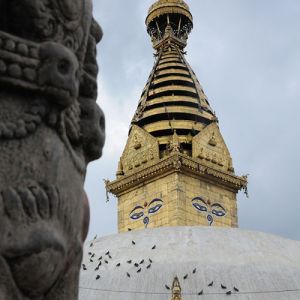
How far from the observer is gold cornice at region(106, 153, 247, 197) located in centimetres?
2736

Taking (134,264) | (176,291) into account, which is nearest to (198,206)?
(134,264)

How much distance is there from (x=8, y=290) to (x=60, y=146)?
0.70 m

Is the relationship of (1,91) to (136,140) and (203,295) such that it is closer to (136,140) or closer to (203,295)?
(203,295)

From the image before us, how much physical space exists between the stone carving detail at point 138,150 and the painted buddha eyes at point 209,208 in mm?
2702

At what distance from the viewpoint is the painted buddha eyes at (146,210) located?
27719 millimetres

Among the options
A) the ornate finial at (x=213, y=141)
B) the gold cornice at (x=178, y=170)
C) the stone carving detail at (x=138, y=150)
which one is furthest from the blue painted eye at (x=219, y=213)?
the stone carving detail at (x=138, y=150)

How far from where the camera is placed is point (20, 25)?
9.80ft

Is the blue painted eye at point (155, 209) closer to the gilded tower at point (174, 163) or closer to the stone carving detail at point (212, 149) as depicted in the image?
the gilded tower at point (174, 163)

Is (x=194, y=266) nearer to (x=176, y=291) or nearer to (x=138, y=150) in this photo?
(x=176, y=291)

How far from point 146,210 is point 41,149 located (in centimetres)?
2546

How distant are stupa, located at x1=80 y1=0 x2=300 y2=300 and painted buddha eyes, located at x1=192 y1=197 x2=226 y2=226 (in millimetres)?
45

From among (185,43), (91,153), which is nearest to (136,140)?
(185,43)

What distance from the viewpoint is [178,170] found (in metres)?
27.3

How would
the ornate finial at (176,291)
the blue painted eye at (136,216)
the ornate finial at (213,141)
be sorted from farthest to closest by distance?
1. the ornate finial at (213,141)
2. the blue painted eye at (136,216)
3. the ornate finial at (176,291)
